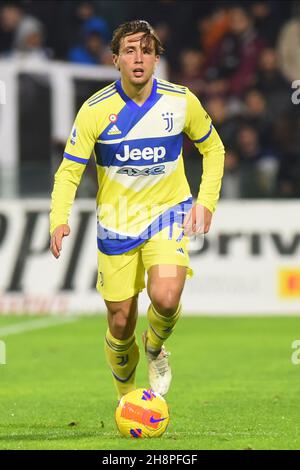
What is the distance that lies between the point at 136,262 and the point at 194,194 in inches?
286

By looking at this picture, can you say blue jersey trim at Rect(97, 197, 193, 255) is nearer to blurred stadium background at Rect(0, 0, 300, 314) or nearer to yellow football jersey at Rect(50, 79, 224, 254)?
yellow football jersey at Rect(50, 79, 224, 254)

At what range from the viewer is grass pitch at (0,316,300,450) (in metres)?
6.81

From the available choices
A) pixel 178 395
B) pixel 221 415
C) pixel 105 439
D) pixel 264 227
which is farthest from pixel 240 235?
pixel 105 439

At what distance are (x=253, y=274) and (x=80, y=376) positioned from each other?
15.7 ft

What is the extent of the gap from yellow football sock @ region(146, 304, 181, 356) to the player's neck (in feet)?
4.17

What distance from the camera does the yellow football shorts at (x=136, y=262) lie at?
7340 millimetres

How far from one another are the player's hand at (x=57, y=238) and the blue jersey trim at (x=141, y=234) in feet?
1.74

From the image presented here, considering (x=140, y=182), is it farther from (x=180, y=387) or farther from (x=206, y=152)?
(x=180, y=387)

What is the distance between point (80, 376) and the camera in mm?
10352

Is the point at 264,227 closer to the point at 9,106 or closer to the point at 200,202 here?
the point at 9,106

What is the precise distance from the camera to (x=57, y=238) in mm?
6996

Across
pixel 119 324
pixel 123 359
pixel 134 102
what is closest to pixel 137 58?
pixel 134 102

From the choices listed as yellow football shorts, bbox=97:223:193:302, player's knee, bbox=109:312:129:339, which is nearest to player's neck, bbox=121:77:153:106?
yellow football shorts, bbox=97:223:193:302

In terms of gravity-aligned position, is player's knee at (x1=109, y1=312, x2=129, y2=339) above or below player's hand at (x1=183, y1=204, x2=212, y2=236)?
below
